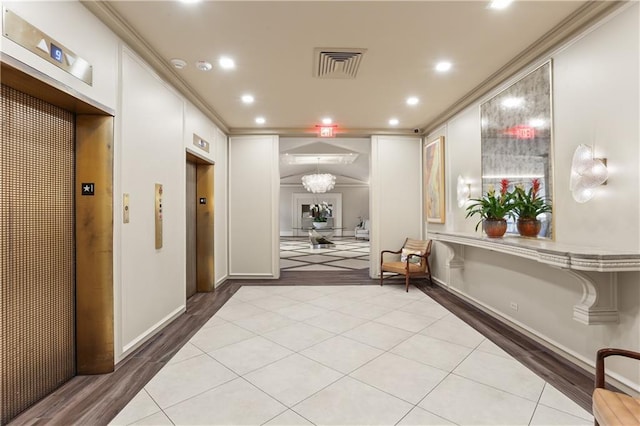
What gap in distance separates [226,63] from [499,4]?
282 centimetres


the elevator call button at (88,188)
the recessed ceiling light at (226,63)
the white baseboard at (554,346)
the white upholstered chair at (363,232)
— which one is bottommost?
the white baseboard at (554,346)

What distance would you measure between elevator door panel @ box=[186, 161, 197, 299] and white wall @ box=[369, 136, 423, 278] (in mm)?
3499

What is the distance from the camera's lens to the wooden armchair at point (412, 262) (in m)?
5.37

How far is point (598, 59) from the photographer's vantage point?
2490 mm

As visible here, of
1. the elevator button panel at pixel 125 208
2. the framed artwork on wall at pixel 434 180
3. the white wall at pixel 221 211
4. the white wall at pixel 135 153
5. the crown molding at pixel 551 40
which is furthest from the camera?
the white wall at pixel 221 211

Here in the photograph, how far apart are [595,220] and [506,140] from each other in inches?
57.4

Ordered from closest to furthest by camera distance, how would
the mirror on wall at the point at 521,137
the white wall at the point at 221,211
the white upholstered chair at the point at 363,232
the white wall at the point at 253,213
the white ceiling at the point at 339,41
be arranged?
1. the white ceiling at the point at 339,41
2. the mirror on wall at the point at 521,137
3. the white wall at the point at 221,211
4. the white wall at the point at 253,213
5. the white upholstered chair at the point at 363,232

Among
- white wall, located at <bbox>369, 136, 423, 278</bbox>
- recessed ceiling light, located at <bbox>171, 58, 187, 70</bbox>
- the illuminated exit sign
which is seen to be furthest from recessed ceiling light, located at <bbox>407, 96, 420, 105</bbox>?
recessed ceiling light, located at <bbox>171, 58, 187, 70</bbox>

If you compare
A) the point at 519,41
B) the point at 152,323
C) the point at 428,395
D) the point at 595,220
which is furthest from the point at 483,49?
the point at 152,323

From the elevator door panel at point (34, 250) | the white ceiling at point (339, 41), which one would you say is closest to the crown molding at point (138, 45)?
the white ceiling at point (339, 41)

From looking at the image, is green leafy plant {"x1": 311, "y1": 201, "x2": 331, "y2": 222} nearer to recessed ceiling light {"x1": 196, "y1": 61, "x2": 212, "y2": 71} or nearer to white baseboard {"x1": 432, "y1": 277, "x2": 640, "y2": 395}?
white baseboard {"x1": 432, "y1": 277, "x2": 640, "y2": 395}

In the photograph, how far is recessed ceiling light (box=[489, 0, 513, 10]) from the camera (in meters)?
2.44

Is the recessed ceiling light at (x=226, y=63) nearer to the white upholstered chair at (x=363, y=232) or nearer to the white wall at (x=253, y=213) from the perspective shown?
the white wall at (x=253, y=213)

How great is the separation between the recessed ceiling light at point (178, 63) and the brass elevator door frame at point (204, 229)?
2042mm
